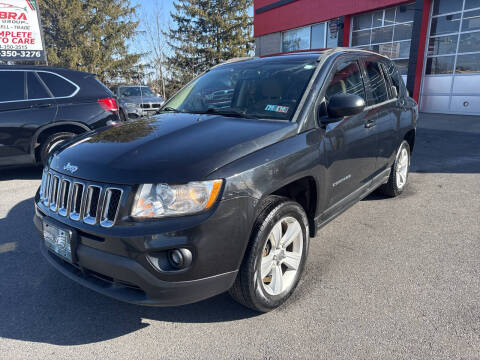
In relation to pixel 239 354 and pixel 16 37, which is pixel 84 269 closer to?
pixel 239 354

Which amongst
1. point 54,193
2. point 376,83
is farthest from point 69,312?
point 376,83

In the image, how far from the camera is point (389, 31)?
50.4 ft

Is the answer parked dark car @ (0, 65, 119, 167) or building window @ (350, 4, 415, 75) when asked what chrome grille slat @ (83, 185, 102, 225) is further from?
building window @ (350, 4, 415, 75)

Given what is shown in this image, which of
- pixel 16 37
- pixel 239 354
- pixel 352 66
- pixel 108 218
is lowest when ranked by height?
pixel 239 354

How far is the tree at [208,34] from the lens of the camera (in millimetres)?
31453

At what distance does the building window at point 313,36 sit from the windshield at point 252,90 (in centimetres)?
1492

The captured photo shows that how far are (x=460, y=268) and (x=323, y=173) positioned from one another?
59.3 inches

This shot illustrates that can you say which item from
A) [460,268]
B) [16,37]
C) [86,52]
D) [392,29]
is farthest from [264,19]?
[460,268]

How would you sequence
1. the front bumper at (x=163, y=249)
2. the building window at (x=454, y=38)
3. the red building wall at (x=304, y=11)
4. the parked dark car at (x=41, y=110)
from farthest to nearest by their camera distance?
the red building wall at (x=304, y=11), the building window at (x=454, y=38), the parked dark car at (x=41, y=110), the front bumper at (x=163, y=249)

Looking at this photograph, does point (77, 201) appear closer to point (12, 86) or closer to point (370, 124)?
point (370, 124)

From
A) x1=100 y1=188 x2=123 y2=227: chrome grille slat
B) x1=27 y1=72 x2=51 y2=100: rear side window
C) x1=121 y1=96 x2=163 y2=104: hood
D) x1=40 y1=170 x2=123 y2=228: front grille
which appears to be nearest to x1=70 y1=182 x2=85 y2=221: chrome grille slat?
x1=40 y1=170 x2=123 y2=228: front grille

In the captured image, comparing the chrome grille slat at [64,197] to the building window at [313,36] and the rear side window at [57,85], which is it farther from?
the building window at [313,36]

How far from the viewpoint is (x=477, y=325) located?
229 cm

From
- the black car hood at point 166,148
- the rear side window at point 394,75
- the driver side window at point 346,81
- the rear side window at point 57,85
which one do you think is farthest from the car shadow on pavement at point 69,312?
the rear side window at point 57,85
